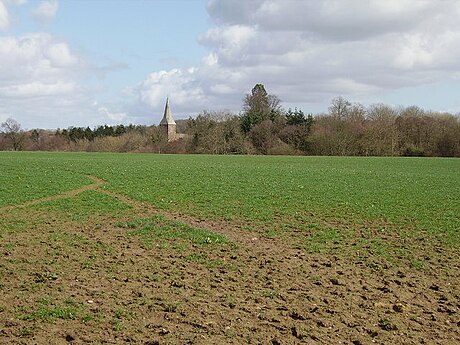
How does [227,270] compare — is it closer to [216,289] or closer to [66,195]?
[216,289]

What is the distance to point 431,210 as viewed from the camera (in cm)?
1916

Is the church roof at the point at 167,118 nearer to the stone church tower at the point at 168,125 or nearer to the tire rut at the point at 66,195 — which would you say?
the stone church tower at the point at 168,125

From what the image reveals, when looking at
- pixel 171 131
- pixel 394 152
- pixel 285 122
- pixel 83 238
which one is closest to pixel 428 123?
pixel 394 152

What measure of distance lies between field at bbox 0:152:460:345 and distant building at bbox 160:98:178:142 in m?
91.2

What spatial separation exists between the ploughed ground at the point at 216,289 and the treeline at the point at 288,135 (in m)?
74.3

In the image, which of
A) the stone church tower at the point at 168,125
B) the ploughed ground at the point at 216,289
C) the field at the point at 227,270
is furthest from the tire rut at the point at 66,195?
the stone church tower at the point at 168,125

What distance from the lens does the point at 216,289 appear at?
9.27m

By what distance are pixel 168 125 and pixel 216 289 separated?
4547 inches

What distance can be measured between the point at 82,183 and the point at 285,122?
74.6 metres

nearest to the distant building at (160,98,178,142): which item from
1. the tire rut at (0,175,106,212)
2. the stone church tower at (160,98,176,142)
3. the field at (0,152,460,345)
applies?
the stone church tower at (160,98,176,142)

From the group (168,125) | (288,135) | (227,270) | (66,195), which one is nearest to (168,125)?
(168,125)

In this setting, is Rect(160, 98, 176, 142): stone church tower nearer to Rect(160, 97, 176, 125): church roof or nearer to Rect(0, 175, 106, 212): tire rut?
Rect(160, 97, 176, 125): church roof

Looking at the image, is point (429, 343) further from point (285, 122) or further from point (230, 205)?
point (285, 122)

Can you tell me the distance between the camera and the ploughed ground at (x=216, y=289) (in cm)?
727
